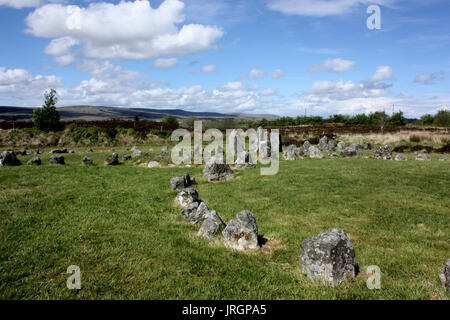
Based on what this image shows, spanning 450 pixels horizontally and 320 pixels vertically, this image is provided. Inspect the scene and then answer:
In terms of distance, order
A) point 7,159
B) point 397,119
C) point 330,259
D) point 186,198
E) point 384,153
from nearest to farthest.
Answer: point 330,259 < point 186,198 < point 7,159 < point 384,153 < point 397,119

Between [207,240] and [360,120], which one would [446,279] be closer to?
[207,240]

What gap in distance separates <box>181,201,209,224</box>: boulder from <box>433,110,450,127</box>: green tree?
9239 centimetres

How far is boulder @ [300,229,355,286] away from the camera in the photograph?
5.49 m

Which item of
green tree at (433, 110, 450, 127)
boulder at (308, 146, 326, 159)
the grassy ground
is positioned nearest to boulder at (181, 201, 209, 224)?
the grassy ground

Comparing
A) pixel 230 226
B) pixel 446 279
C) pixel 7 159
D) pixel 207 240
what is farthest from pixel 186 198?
pixel 7 159

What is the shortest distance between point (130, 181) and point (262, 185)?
7044mm

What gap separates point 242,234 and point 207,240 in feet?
3.29

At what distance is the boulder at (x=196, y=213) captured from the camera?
905cm

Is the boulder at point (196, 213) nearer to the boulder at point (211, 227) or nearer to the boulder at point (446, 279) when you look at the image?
the boulder at point (211, 227)

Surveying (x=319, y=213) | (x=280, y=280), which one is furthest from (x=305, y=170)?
(x=280, y=280)

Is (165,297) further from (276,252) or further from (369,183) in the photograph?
(369,183)

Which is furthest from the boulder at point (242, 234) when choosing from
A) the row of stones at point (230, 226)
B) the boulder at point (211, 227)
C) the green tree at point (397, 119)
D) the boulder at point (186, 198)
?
the green tree at point (397, 119)

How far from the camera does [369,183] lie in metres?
14.1

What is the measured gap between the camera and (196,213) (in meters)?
9.14
